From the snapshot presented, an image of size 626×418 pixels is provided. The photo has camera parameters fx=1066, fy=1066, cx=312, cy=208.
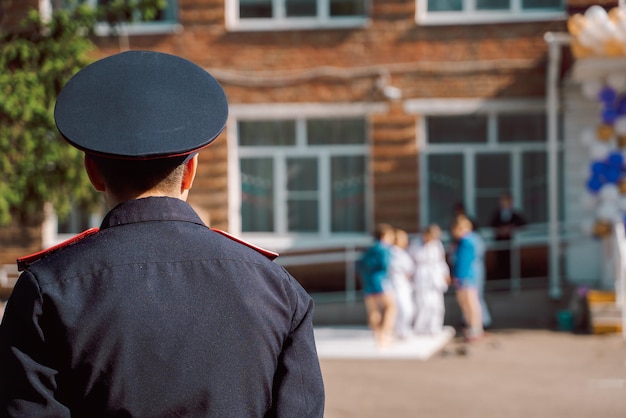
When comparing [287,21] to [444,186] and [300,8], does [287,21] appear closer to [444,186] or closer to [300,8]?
[300,8]

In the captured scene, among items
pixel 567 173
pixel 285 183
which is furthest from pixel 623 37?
pixel 285 183

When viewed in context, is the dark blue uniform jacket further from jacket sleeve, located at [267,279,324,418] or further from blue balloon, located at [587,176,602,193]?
blue balloon, located at [587,176,602,193]

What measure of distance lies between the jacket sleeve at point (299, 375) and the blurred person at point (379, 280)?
10323mm

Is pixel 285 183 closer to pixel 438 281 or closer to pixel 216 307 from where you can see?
pixel 438 281

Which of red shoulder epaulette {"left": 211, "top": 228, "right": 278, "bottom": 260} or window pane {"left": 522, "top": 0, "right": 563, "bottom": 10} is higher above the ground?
window pane {"left": 522, "top": 0, "right": 563, "bottom": 10}

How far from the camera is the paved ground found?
9.00 metres

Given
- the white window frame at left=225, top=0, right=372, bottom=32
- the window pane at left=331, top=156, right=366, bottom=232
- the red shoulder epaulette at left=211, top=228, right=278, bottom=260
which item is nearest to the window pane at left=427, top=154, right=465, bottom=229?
the window pane at left=331, top=156, right=366, bottom=232

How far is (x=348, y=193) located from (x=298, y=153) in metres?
0.98

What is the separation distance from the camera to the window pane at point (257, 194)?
16.5 meters

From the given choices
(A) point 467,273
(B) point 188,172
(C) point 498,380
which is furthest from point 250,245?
(A) point 467,273

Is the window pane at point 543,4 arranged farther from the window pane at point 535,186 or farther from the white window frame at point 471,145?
the window pane at point 535,186

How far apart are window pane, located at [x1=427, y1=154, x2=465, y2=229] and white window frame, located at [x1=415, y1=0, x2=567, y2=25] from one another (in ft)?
6.57

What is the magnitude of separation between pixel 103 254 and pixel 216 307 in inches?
10.0

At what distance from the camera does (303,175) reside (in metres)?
16.4
